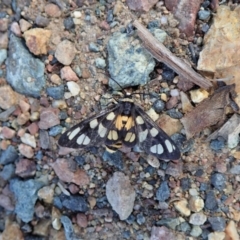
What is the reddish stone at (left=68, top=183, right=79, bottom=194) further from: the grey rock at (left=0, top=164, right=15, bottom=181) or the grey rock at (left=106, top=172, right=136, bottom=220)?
the grey rock at (left=0, top=164, right=15, bottom=181)

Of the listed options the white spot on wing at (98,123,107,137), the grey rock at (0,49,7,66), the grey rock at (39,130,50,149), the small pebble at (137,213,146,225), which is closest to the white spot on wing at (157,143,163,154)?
the white spot on wing at (98,123,107,137)

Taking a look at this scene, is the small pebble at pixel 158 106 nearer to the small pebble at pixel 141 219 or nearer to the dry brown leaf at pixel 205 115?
the dry brown leaf at pixel 205 115

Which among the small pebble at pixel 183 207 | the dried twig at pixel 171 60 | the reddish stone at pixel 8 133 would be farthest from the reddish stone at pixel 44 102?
the small pebble at pixel 183 207

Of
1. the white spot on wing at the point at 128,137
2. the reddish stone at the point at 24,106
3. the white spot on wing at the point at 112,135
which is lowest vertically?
A: the reddish stone at the point at 24,106

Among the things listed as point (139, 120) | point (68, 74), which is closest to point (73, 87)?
point (68, 74)

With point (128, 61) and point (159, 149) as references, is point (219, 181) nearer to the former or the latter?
point (159, 149)

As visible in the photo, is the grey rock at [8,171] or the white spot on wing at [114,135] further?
the grey rock at [8,171]

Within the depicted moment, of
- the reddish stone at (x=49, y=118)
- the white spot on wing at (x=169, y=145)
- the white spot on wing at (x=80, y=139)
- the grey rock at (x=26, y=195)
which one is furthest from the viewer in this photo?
the grey rock at (x=26, y=195)
